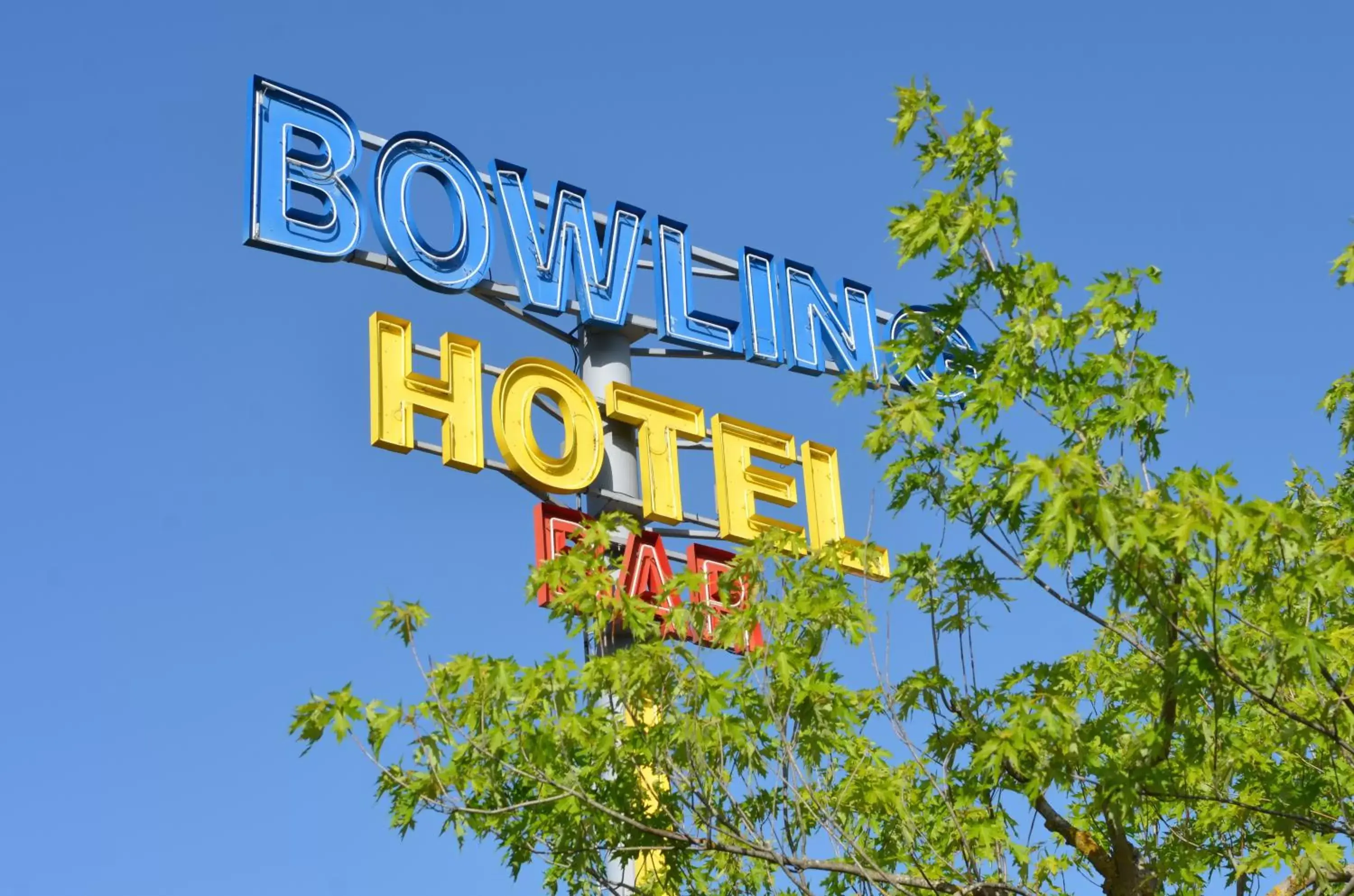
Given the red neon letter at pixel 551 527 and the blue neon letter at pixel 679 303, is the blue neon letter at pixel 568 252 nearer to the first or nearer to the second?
the blue neon letter at pixel 679 303

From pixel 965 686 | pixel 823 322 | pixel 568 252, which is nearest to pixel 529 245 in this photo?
pixel 568 252

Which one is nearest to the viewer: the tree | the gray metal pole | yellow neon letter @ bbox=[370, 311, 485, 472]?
the tree

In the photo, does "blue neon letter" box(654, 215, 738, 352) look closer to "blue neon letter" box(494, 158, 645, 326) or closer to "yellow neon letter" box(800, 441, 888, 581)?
"blue neon letter" box(494, 158, 645, 326)

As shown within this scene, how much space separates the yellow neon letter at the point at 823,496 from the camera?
21094 mm

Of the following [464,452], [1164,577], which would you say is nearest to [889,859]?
[1164,577]

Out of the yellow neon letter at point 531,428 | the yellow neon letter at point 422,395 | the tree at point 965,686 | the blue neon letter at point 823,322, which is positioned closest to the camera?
the tree at point 965,686

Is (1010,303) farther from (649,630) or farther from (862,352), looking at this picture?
(862,352)

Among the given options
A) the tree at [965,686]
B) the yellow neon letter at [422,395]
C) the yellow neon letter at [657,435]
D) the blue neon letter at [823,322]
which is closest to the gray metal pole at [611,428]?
the yellow neon letter at [657,435]

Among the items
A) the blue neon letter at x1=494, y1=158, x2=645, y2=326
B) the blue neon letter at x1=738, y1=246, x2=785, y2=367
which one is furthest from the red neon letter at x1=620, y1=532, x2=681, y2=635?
the blue neon letter at x1=738, y1=246, x2=785, y2=367

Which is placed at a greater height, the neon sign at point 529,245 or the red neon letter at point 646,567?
the neon sign at point 529,245

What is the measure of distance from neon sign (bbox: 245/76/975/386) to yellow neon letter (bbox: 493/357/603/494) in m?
1.00

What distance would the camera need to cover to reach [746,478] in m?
20.7

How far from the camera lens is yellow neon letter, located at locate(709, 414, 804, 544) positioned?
20391 millimetres

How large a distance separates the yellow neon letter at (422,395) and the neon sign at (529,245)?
2.99 ft
